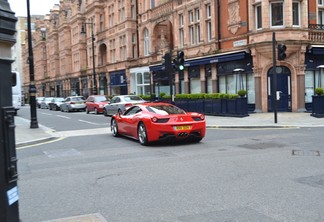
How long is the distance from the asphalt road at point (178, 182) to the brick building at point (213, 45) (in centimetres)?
1210

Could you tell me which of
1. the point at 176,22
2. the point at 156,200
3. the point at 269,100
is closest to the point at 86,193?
the point at 156,200

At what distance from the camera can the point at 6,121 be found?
2760 mm

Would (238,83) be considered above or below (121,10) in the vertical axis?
below

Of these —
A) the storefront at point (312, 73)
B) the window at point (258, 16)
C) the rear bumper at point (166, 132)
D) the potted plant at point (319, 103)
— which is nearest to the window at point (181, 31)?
the window at point (258, 16)

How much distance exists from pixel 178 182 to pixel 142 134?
5393mm

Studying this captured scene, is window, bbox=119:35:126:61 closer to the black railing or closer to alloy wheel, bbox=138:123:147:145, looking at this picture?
the black railing

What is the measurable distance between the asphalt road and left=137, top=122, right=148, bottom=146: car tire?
0.38 meters

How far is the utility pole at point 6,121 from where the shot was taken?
2.75 metres

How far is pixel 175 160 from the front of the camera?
30.4 feet

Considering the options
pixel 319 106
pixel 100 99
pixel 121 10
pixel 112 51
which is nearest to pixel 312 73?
pixel 319 106

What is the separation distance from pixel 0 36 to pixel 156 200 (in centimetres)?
373

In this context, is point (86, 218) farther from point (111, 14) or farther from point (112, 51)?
point (111, 14)

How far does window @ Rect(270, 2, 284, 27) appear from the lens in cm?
2303

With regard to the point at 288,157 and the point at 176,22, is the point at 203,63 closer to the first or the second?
the point at 176,22
